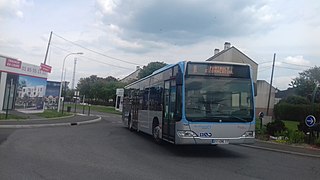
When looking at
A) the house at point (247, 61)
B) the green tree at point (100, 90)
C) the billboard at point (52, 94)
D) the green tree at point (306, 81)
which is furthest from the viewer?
the green tree at point (100, 90)

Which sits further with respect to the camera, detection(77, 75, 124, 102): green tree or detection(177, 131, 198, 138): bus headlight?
detection(77, 75, 124, 102): green tree

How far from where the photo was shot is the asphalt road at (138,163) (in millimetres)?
8594

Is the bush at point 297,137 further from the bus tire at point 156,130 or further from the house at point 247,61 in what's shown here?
the house at point 247,61

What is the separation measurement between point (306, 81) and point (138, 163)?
6963 centimetres

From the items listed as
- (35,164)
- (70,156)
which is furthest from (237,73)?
(35,164)

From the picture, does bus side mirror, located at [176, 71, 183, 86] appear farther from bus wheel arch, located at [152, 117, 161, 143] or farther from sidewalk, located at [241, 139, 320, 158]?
sidewalk, located at [241, 139, 320, 158]

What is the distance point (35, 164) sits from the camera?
9414 mm

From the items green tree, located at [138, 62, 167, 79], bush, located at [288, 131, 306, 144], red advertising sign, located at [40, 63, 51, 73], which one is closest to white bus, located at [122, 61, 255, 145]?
bush, located at [288, 131, 306, 144]

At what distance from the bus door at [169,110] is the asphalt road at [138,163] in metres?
0.67

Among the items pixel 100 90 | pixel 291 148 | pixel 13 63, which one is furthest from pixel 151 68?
pixel 291 148

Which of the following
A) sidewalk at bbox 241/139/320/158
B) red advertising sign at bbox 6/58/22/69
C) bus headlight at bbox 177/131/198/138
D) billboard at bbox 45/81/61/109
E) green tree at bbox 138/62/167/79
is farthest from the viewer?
green tree at bbox 138/62/167/79

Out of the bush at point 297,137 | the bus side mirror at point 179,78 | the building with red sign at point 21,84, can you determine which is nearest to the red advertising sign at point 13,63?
the building with red sign at point 21,84

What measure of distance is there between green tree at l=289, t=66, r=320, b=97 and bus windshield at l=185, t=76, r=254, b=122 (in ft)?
200

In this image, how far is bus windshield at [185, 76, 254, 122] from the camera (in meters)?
12.2
